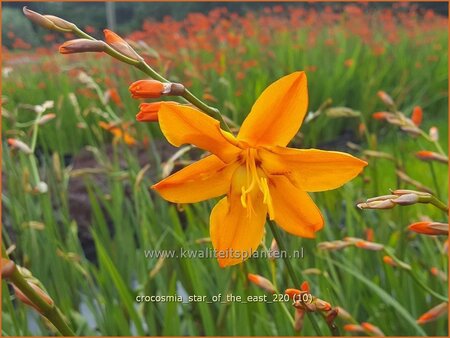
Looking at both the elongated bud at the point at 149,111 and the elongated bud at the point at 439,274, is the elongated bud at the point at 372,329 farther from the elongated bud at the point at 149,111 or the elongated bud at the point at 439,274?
the elongated bud at the point at 149,111

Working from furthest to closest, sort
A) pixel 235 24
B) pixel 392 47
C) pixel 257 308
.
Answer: pixel 235 24
pixel 392 47
pixel 257 308

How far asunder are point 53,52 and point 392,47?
2.33m

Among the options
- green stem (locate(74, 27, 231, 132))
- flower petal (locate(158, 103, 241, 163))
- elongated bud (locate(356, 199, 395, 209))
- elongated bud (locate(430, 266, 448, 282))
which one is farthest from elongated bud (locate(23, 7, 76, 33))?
elongated bud (locate(430, 266, 448, 282))

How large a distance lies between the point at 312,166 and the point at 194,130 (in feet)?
0.29

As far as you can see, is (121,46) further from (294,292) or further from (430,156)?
(430,156)

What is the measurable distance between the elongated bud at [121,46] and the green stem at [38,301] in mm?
157

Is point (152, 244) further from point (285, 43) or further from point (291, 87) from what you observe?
point (285, 43)

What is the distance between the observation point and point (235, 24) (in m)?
5.04

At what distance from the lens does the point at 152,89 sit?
0.42 m

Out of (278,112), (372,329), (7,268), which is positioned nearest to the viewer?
(7,268)

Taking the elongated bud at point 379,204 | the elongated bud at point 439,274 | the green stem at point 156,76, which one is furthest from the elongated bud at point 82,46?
the elongated bud at point 439,274

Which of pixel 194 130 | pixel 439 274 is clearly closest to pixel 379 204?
pixel 194 130

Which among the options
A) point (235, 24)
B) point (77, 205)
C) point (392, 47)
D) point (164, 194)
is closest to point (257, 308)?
point (164, 194)

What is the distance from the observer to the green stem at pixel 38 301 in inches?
13.6
